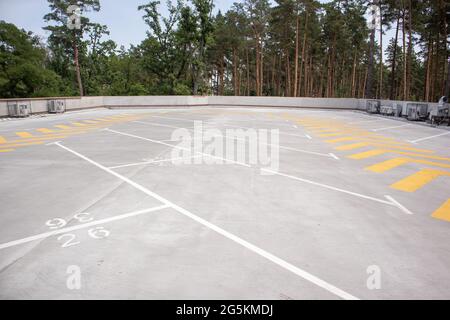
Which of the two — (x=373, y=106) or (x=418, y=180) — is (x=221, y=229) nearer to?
→ (x=418, y=180)

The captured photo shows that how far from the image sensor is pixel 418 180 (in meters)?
9.91

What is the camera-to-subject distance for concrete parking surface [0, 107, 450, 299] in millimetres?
4383

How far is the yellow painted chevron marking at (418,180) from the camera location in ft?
29.7

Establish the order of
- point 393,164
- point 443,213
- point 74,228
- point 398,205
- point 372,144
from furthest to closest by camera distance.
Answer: point 372,144 < point 393,164 < point 398,205 < point 443,213 < point 74,228

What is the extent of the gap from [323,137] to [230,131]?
5094 millimetres

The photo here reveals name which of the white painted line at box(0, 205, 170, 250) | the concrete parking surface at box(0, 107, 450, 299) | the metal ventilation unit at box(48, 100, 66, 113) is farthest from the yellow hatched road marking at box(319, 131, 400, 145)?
the metal ventilation unit at box(48, 100, 66, 113)

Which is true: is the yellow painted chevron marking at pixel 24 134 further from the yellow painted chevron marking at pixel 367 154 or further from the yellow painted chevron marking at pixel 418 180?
the yellow painted chevron marking at pixel 418 180

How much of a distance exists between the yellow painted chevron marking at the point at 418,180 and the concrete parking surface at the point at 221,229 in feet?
0.20

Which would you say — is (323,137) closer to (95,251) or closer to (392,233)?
(392,233)

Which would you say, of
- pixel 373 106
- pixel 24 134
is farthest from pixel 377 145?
pixel 373 106

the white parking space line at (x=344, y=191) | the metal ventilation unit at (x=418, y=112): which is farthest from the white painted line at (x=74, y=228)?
the metal ventilation unit at (x=418, y=112)

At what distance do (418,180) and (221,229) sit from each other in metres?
6.88

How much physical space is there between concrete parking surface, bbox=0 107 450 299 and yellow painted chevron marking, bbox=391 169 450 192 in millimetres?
62

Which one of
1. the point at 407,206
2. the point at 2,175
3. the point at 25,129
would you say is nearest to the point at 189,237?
the point at 407,206
